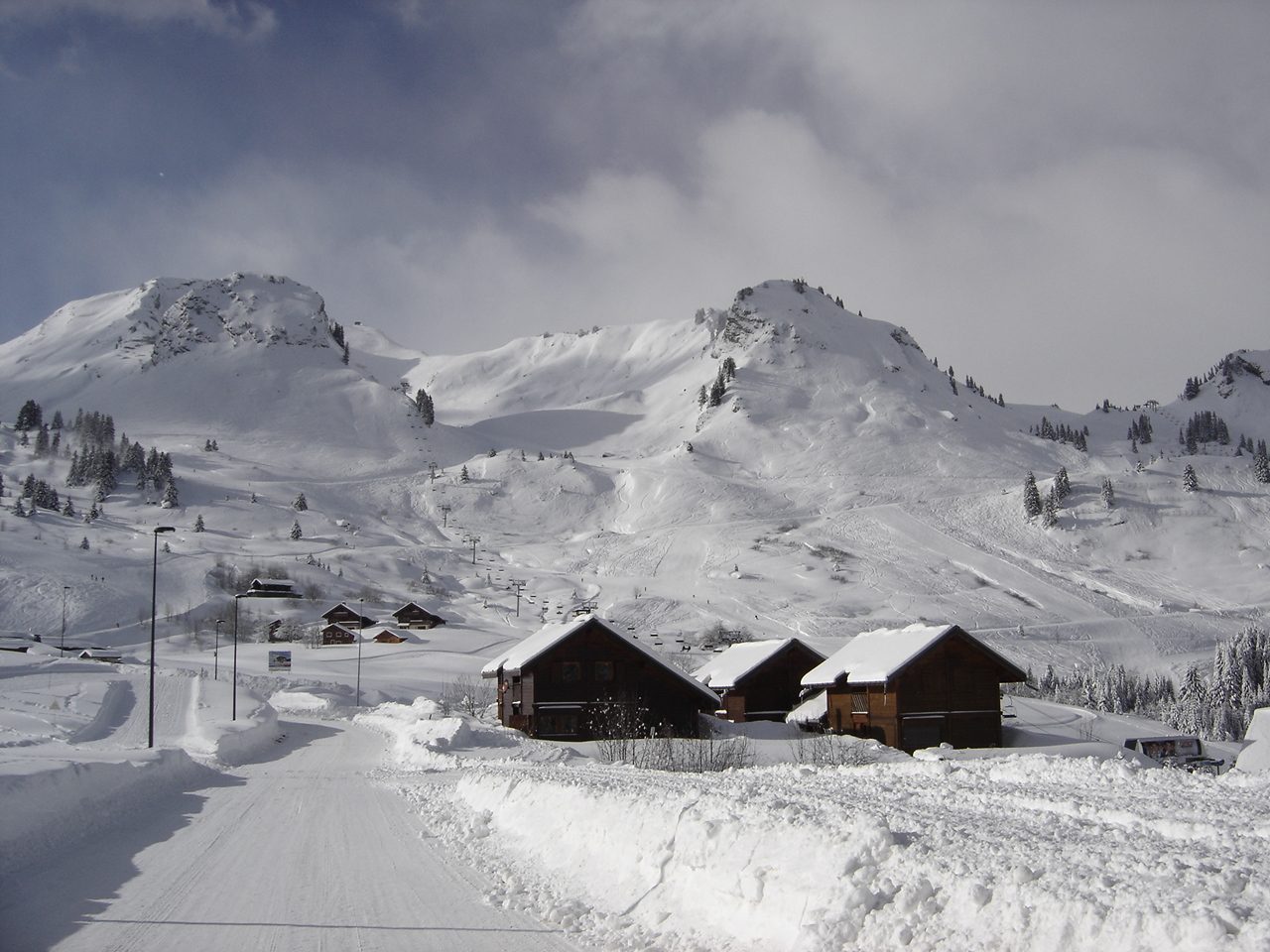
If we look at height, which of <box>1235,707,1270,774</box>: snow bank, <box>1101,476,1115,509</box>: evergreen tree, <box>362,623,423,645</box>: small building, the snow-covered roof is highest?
<box>1101,476,1115,509</box>: evergreen tree

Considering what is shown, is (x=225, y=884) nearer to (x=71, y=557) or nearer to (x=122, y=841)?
(x=122, y=841)

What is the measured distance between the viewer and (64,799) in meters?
16.0

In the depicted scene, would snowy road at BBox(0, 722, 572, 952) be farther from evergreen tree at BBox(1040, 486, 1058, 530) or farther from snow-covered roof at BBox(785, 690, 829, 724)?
evergreen tree at BBox(1040, 486, 1058, 530)

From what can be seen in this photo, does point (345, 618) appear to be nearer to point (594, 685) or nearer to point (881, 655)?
point (594, 685)

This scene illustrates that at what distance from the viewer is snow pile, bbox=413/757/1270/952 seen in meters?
6.48

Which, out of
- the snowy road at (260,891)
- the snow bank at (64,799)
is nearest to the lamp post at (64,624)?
the snow bank at (64,799)

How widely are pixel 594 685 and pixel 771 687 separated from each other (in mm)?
11407

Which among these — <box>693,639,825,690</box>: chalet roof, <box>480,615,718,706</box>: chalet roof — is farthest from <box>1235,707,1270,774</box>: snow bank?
<box>693,639,825,690</box>: chalet roof

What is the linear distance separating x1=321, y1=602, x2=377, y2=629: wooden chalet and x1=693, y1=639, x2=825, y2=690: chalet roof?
7387 cm

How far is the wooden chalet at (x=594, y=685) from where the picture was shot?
A: 1837 inches

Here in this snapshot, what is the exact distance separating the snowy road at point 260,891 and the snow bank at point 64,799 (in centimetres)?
51

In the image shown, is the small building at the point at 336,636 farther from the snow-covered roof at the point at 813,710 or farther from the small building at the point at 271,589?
the snow-covered roof at the point at 813,710

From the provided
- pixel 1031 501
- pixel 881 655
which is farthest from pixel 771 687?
pixel 1031 501

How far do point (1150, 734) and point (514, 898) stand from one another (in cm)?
6253
